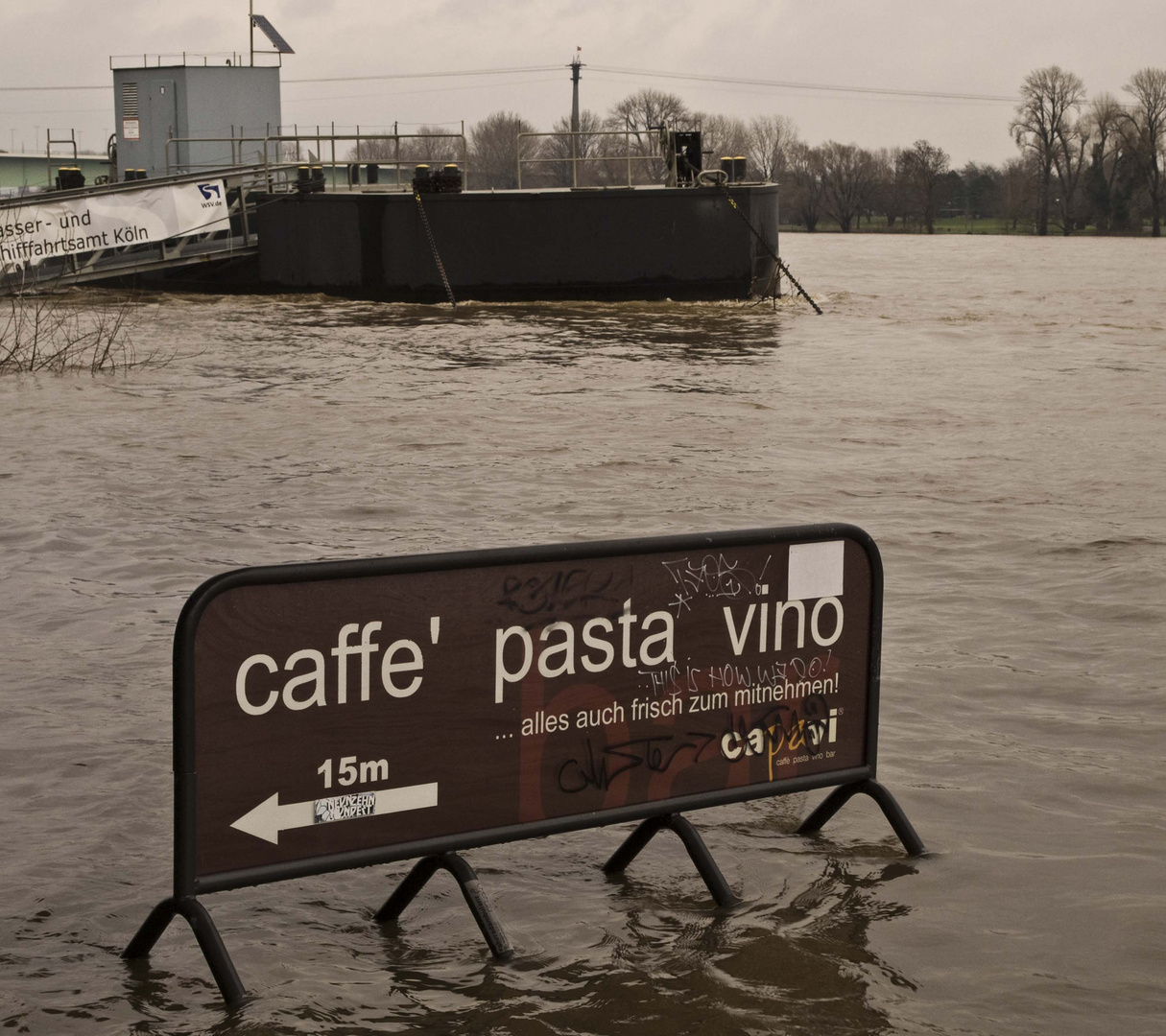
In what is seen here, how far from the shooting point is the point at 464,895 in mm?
3549

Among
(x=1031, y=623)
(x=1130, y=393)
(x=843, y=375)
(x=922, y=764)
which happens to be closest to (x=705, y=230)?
(x=843, y=375)

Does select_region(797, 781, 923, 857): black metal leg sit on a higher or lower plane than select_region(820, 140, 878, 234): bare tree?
lower

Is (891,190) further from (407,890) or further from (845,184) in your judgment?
(407,890)

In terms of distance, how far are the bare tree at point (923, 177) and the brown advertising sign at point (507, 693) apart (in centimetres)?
13132

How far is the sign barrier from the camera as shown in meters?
3.20

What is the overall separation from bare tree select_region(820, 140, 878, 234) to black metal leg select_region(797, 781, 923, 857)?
124847 millimetres

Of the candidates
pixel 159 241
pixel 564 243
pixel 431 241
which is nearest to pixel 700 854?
pixel 564 243

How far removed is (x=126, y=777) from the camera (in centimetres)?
480

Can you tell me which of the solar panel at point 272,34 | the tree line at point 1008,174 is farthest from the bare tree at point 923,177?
the solar panel at point 272,34

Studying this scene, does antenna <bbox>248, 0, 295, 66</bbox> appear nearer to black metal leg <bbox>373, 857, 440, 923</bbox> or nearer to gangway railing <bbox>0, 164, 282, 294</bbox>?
gangway railing <bbox>0, 164, 282, 294</bbox>

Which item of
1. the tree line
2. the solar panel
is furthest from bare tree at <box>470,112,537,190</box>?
the solar panel

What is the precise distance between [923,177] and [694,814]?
5237 inches

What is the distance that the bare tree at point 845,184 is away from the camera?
126 m

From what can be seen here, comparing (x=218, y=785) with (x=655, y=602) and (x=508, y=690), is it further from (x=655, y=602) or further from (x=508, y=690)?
(x=655, y=602)
